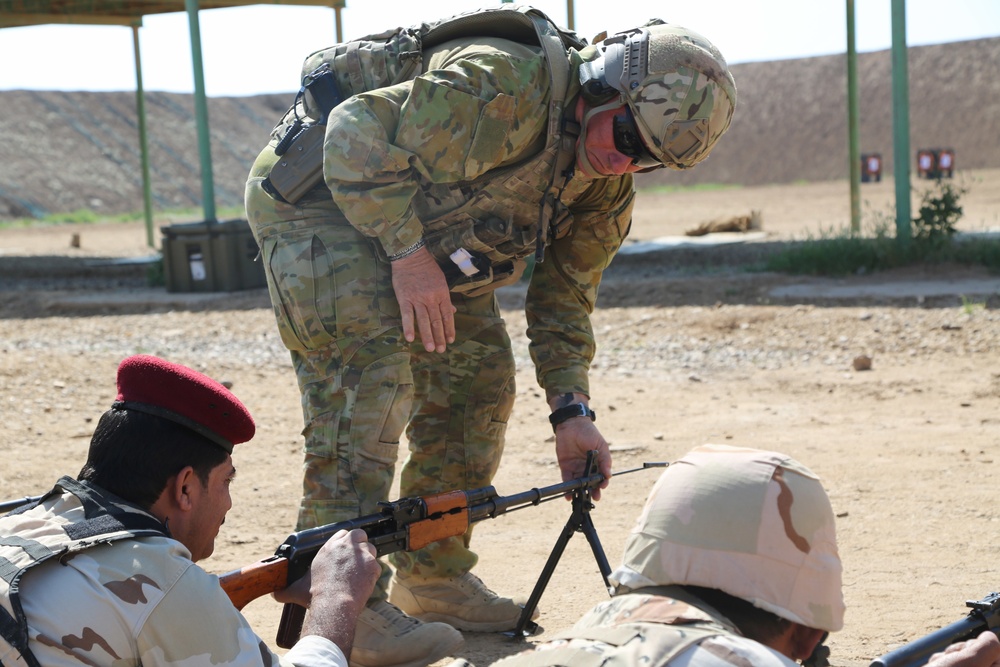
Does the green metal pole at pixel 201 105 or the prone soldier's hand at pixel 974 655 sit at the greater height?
the green metal pole at pixel 201 105

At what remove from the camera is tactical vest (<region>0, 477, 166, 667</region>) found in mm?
1757

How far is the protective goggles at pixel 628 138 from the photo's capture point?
318cm

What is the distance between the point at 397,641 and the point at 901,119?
9.13 m

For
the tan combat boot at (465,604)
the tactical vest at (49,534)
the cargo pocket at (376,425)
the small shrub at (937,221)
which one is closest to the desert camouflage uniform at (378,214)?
the cargo pocket at (376,425)

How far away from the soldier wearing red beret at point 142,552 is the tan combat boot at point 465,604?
132 centimetres

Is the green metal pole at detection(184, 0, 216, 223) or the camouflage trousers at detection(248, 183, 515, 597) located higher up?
the green metal pole at detection(184, 0, 216, 223)

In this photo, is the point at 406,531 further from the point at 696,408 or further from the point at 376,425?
the point at 696,408

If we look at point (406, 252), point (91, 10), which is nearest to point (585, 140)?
point (406, 252)

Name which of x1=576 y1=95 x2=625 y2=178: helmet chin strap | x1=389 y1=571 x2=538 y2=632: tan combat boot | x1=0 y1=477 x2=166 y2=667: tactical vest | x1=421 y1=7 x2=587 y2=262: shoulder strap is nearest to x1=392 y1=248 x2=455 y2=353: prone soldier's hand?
x1=421 y1=7 x2=587 y2=262: shoulder strap

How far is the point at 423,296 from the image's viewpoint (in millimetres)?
3100

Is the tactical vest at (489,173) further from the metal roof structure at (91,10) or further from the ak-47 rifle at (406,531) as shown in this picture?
the metal roof structure at (91,10)

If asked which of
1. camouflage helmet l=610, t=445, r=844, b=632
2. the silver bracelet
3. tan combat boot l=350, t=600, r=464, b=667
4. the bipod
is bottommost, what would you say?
tan combat boot l=350, t=600, r=464, b=667

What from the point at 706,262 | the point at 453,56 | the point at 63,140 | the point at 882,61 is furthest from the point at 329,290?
the point at 882,61

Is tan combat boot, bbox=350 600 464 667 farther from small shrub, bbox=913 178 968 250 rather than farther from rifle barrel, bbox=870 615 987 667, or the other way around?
small shrub, bbox=913 178 968 250
